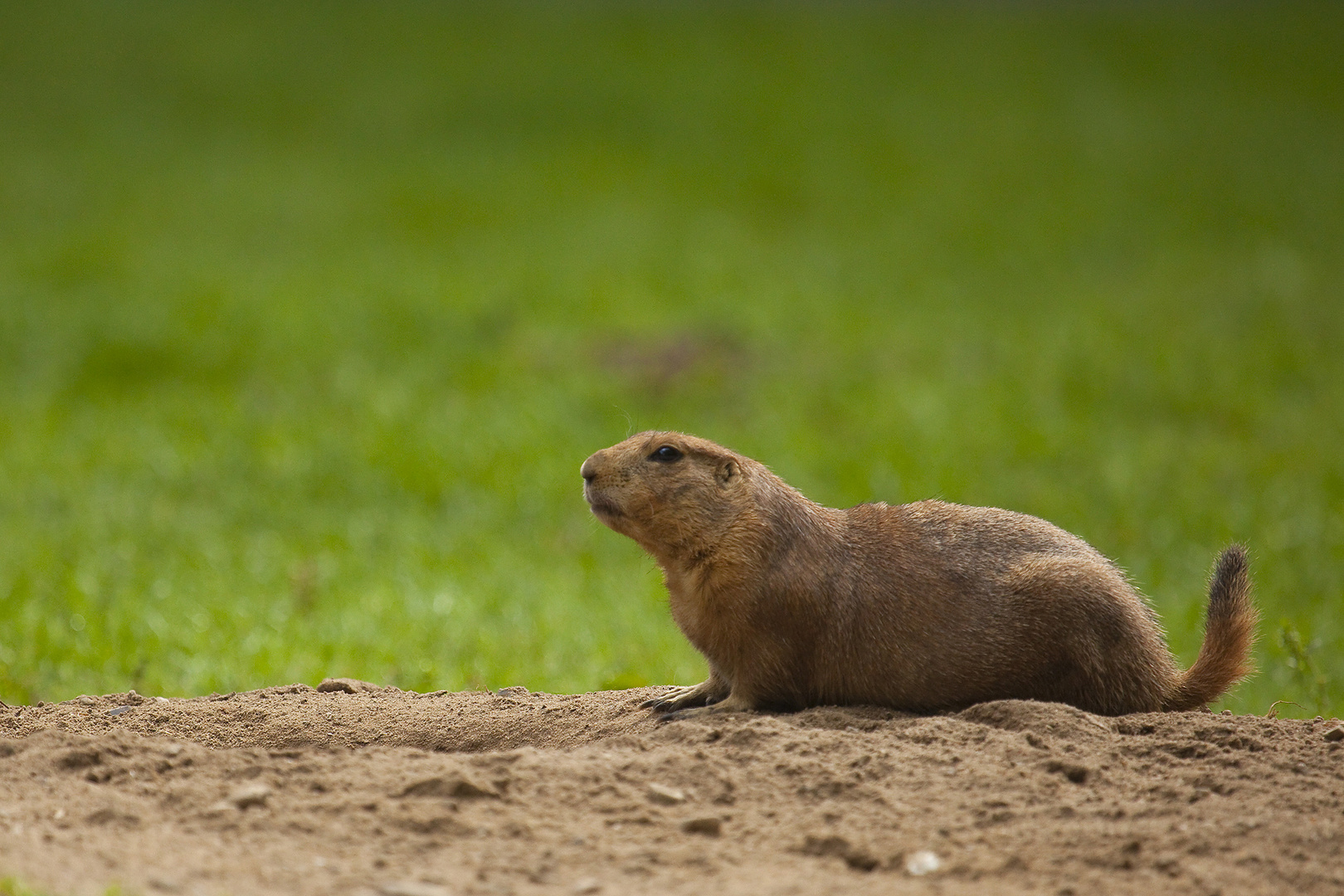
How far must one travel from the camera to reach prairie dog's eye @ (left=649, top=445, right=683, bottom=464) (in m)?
4.40

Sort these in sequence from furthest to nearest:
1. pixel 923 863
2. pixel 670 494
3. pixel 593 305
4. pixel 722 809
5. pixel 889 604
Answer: pixel 593 305 < pixel 670 494 < pixel 889 604 < pixel 722 809 < pixel 923 863

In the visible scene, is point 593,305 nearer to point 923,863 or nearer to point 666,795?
point 666,795

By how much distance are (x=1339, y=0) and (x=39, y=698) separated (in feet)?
88.3

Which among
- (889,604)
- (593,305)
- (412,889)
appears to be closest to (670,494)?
(889,604)

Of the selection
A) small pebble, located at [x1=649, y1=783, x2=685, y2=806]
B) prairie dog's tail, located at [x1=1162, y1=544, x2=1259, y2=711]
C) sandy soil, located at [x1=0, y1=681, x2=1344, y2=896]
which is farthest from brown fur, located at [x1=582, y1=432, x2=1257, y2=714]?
small pebble, located at [x1=649, y1=783, x2=685, y2=806]

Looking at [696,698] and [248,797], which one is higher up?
[696,698]

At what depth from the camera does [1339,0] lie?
25.6 m

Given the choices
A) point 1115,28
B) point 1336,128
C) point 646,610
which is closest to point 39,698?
point 646,610

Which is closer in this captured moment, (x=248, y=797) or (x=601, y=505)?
(x=248, y=797)

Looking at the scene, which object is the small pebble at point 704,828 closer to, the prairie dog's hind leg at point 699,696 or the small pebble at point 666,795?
the small pebble at point 666,795

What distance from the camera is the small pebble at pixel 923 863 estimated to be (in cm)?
306

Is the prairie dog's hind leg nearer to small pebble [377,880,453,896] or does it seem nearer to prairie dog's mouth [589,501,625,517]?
prairie dog's mouth [589,501,625,517]

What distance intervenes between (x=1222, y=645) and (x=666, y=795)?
1.91 meters

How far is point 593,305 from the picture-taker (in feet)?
44.9
